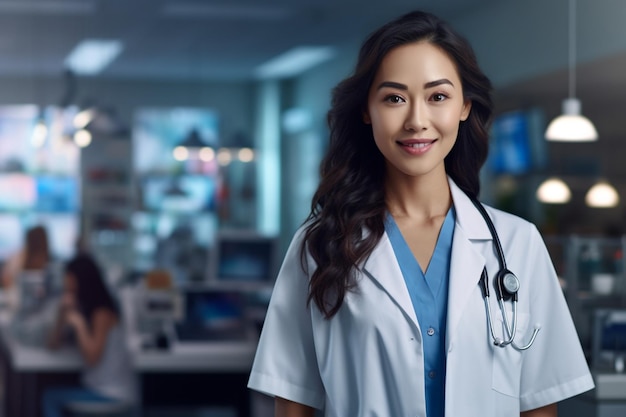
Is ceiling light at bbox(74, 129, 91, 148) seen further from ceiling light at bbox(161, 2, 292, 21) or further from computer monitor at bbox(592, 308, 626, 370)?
computer monitor at bbox(592, 308, 626, 370)

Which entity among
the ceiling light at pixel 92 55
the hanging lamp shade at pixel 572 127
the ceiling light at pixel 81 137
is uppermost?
the ceiling light at pixel 92 55

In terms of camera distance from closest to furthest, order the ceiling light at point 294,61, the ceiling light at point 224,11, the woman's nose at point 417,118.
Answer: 1. the woman's nose at point 417,118
2. the ceiling light at point 224,11
3. the ceiling light at point 294,61

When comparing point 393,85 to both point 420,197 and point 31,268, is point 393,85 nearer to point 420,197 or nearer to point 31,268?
point 420,197

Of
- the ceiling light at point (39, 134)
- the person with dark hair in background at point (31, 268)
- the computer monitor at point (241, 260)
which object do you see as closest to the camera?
the computer monitor at point (241, 260)

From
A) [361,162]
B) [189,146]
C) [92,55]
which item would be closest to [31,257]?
[92,55]

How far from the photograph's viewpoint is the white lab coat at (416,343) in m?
1.51

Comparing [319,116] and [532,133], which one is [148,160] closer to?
[319,116]

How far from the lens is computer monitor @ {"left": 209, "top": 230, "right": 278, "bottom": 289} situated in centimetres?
587

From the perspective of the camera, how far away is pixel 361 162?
5.52 ft

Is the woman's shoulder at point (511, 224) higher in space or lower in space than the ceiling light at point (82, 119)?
lower

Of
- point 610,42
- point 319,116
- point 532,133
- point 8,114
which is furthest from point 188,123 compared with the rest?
point 610,42

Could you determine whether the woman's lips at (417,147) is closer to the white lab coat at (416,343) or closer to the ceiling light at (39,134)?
the white lab coat at (416,343)

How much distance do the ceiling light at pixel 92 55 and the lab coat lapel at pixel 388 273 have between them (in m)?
6.55

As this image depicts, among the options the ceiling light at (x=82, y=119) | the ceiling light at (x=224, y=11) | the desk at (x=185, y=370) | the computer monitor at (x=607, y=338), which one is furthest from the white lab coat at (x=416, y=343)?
the ceiling light at (x=224, y=11)
